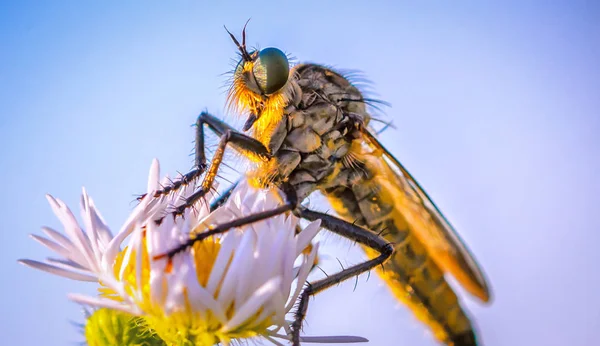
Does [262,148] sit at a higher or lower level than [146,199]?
higher

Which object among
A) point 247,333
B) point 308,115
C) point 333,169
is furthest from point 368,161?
point 247,333

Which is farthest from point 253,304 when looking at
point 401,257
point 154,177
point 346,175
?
point 401,257

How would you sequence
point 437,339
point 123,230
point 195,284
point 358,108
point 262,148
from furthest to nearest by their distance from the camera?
1. point 437,339
2. point 358,108
3. point 262,148
4. point 123,230
5. point 195,284

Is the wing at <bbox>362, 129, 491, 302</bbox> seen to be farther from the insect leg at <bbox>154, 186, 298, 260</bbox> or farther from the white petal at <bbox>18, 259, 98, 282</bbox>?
the white petal at <bbox>18, 259, 98, 282</bbox>

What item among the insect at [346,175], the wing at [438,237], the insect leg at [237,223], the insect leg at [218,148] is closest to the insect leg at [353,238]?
the insect at [346,175]

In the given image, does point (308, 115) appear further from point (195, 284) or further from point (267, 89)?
point (195, 284)

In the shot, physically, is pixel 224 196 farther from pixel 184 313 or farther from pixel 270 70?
pixel 184 313

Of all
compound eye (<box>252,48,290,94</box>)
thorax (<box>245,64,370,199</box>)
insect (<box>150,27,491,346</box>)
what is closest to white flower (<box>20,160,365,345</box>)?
insect (<box>150,27,491,346</box>)
